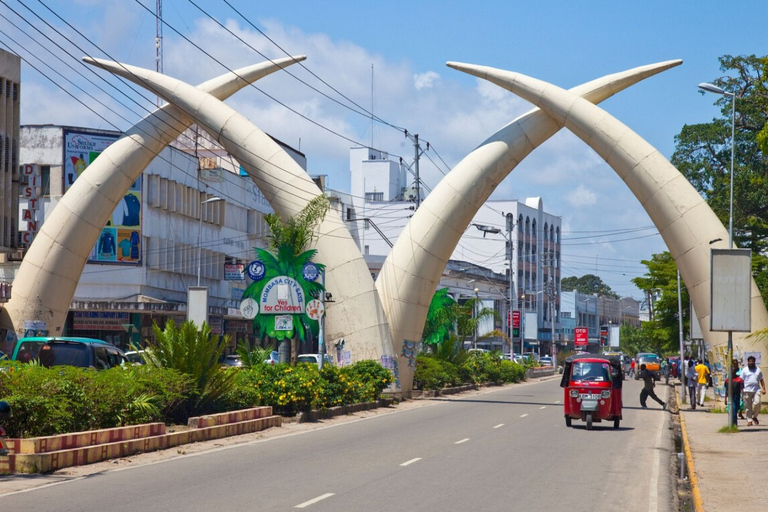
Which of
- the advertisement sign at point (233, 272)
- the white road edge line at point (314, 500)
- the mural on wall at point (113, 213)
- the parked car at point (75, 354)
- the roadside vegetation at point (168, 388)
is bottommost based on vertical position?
the white road edge line at point (314, 500)

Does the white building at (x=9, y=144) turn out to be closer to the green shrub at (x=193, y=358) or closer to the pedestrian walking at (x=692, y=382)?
the green shrub at (x=193, y=358)

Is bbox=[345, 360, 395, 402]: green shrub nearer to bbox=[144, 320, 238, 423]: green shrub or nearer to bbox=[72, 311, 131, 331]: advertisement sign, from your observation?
bbox=[144, 320, 238, 423]: green shrub

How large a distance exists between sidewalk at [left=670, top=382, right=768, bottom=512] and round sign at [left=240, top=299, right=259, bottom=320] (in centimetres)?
1268

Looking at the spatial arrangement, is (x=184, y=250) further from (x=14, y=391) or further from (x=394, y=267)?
(x=14, y=391)

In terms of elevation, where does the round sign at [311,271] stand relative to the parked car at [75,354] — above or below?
above

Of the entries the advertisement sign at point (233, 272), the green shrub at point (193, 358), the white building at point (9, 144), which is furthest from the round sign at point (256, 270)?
the advertisement sign at point (233, 272)

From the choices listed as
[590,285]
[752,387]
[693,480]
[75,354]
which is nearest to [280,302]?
[75,354]

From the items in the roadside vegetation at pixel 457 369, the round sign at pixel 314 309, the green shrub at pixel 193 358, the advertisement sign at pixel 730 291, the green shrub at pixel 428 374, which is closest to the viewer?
the green shrub at pixel 193 358

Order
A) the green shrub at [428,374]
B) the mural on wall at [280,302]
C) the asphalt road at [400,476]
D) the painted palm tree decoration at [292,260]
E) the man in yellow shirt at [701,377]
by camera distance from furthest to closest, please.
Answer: the green shrub at [428,374], the man in yellow shirt at [701,377], the painted palm tree decoration at [292,260], the mural on wall at [280,302], the asphalt road at [400,476]

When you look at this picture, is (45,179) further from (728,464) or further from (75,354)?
(728,464)

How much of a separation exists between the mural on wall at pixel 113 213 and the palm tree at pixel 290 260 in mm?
19675

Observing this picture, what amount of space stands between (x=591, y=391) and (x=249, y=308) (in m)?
11.2

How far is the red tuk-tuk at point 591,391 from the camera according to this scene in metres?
24.1

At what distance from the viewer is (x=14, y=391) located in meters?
15.3
